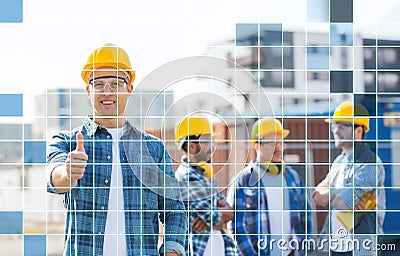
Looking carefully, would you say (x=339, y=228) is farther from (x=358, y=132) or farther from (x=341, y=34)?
(x=341, y=34)

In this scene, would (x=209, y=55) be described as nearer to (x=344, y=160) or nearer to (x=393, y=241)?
(x=344, y=160)

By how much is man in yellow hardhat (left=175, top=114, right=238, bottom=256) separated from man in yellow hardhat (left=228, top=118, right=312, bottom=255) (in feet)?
0.21

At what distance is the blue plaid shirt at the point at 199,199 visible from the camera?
414cm

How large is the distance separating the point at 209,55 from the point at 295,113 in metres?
0.40

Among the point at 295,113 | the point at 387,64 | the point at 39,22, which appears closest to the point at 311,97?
the point at 295,113

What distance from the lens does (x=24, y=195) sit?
4.04 m

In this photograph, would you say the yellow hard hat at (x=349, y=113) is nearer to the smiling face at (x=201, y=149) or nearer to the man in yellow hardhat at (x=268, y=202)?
the man in yellow hardhat at (x=268, y=202)

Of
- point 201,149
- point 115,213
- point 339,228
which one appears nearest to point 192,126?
point 201,149

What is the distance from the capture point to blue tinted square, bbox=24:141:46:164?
404 cm

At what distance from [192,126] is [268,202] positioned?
0.49 m
